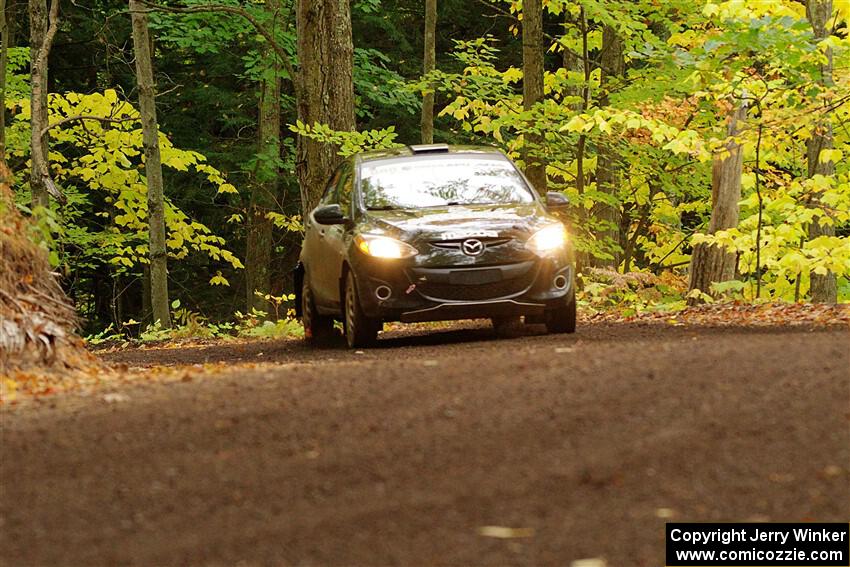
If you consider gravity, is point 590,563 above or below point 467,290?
above

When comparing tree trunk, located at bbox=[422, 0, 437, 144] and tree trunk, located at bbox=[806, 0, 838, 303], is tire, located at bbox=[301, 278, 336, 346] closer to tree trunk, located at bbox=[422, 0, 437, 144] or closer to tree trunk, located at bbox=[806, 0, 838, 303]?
tree trunk, located at bbox=[806, 0, 838, 303]

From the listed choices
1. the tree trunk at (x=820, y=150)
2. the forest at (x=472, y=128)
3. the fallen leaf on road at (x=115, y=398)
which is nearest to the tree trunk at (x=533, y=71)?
the forest at (x=472, y=128)

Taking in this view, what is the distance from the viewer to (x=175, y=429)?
6859 mm

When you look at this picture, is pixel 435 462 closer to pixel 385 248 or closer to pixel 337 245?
pixel 385 248

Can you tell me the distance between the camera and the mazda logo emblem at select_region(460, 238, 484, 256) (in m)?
11.9

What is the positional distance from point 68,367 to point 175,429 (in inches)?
137

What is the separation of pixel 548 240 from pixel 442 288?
1111 millimetres

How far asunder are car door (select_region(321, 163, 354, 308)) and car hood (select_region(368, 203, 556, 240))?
18.5 inches

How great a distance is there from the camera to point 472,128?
2681 centimetres

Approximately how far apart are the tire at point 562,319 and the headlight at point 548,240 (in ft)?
1.99

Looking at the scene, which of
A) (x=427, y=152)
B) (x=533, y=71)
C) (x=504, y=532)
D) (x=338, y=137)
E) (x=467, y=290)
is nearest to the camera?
(x=504, y=532)

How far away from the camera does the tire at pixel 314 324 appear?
14781 millimetres

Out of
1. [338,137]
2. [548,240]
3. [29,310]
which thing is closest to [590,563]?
[29,310]

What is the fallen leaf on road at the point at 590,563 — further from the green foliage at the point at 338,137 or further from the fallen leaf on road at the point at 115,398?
the green foliage at the point at 338,137
